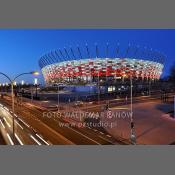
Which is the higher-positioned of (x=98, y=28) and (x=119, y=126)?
(x=98, y=28)

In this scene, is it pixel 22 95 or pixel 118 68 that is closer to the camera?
pixel 22 95

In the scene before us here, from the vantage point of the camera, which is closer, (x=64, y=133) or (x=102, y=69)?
(x=64, y=133)

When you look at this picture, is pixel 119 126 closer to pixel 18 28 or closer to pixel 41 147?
pixel 41 147

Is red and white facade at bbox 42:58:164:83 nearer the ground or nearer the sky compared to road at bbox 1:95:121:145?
nearer the sky

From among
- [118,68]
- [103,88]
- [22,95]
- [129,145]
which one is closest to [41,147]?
[129,145]

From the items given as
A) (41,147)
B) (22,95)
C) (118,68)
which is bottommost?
(41,147)

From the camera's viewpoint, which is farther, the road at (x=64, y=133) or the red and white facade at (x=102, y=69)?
the red and white facade at (x=102, y=69)

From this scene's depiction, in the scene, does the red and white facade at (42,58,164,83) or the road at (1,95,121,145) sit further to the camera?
the red and white facade at (42,58,164,83)

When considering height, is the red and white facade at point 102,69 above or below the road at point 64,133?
above

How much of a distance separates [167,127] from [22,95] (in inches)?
562

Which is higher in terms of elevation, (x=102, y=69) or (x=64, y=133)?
(x=102, y=69)

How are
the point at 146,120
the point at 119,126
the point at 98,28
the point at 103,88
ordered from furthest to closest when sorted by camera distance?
the point at 103,88, the point at 146,120, the point at 119,126, the point at 98,28

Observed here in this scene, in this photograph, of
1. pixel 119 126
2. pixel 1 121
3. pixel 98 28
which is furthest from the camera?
pixel 1 121

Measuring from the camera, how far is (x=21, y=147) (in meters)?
16.8
